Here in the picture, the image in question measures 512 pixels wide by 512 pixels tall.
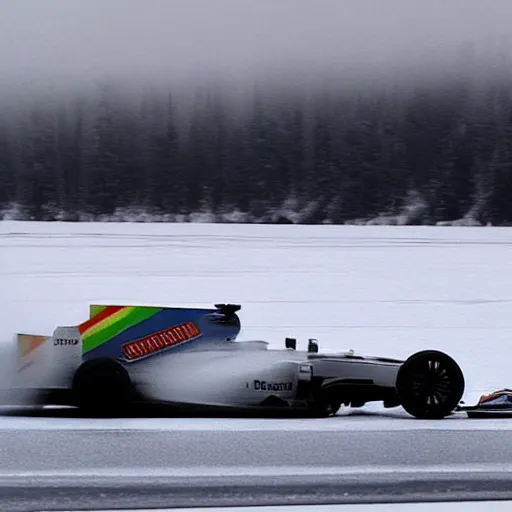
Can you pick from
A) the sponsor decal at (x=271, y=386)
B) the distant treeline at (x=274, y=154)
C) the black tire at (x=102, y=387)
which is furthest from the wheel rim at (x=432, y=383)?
the distant treeline at (x=274, y=154)

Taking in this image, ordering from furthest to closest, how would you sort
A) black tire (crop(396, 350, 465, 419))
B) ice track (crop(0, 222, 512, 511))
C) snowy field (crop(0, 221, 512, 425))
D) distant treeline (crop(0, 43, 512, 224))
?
distant treeline (crop(0, 43, 512, 224))
snowy field (crop(0, 221, 512, 425))
black tire (crop(396, 350, 465, 419))
ice track (crop(0, 222, 512, 511))

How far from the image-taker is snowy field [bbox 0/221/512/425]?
3.84m

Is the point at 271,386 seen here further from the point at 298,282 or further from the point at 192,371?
the point at 298,282

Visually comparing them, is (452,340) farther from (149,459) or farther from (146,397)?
(149,459)

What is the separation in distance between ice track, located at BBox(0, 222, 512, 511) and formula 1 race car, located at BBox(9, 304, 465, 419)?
63 mm

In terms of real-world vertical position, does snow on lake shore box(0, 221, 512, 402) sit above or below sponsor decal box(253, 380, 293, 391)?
above

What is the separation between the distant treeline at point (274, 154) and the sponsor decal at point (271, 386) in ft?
22.8

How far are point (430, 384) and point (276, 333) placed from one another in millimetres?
1946

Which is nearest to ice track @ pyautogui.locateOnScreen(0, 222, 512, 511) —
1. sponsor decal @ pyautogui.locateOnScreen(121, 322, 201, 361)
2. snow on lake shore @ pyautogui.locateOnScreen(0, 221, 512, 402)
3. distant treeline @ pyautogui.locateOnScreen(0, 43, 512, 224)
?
snow on lake shore @ pyautogui.locateOnScreen(0, 221, 512, 402)

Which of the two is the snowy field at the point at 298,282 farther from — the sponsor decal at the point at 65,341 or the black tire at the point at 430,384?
the black tire at the point at 430,384

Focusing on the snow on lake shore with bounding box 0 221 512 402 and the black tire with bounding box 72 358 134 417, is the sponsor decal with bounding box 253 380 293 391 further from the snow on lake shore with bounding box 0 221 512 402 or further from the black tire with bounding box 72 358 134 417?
the snow on lake shore with bounding box 0 221 512 402

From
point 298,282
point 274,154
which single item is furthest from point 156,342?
point 274,154

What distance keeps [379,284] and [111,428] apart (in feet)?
11.3

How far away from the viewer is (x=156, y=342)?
2.19m
